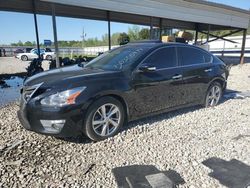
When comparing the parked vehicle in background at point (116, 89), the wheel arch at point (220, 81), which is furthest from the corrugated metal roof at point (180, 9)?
the wheel arch at point (220, 81)

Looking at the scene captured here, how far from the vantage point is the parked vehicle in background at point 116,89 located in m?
3.04

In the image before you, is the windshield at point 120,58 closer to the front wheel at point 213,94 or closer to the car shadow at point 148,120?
the car shadow at point 148,120

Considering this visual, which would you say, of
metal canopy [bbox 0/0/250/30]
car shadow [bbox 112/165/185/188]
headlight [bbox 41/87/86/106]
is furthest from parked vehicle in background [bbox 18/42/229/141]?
metal canopy [bbox 0/0/250/30]

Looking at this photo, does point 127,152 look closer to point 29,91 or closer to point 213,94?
point 29,91

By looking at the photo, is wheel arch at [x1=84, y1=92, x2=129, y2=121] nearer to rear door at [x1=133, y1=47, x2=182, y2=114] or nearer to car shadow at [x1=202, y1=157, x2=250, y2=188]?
rear door at [x1=133, y1=47, x2=182, y2=114]

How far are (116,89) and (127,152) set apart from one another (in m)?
0.99

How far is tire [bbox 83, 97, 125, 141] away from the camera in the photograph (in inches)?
128

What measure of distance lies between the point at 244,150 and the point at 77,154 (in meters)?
2.46

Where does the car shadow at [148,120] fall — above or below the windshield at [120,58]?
below

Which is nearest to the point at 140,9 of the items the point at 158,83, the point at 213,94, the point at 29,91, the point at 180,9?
the point at 180,9

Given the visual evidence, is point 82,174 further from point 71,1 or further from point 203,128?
point 71,1

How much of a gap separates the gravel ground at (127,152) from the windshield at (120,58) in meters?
1.15

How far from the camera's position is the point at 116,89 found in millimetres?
3459

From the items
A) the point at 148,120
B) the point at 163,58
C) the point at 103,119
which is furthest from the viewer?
the point at 148,120
